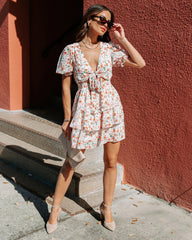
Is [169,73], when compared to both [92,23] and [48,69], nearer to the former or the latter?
[92,23]

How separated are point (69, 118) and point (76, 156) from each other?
34cm

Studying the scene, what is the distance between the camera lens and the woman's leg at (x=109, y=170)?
114 inches

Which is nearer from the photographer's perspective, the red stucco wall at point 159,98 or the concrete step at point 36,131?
the red stucco wall at point 159,98

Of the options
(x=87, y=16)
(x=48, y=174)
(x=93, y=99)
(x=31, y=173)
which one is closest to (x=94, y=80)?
(x=93, y=99)

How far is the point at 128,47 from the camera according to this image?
9.02 feet

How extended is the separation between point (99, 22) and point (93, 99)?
653 mm

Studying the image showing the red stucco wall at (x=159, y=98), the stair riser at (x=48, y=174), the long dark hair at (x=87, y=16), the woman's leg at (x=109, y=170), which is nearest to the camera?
the long dark hair at (x=87, y=16)

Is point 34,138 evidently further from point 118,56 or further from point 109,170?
point 118,56

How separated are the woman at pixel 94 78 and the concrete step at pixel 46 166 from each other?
0.80 meters

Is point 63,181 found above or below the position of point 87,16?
below

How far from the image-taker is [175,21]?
3.31 meters

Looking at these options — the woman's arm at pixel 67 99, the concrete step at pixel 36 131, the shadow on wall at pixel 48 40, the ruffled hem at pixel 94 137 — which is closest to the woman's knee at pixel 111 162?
the ruffled hem at pixel 94 137

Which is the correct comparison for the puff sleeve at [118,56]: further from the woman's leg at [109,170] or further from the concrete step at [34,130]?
the concrete step at [34,130]

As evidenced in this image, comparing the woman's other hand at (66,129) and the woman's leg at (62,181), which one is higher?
the woman's other hand at (66,129)
